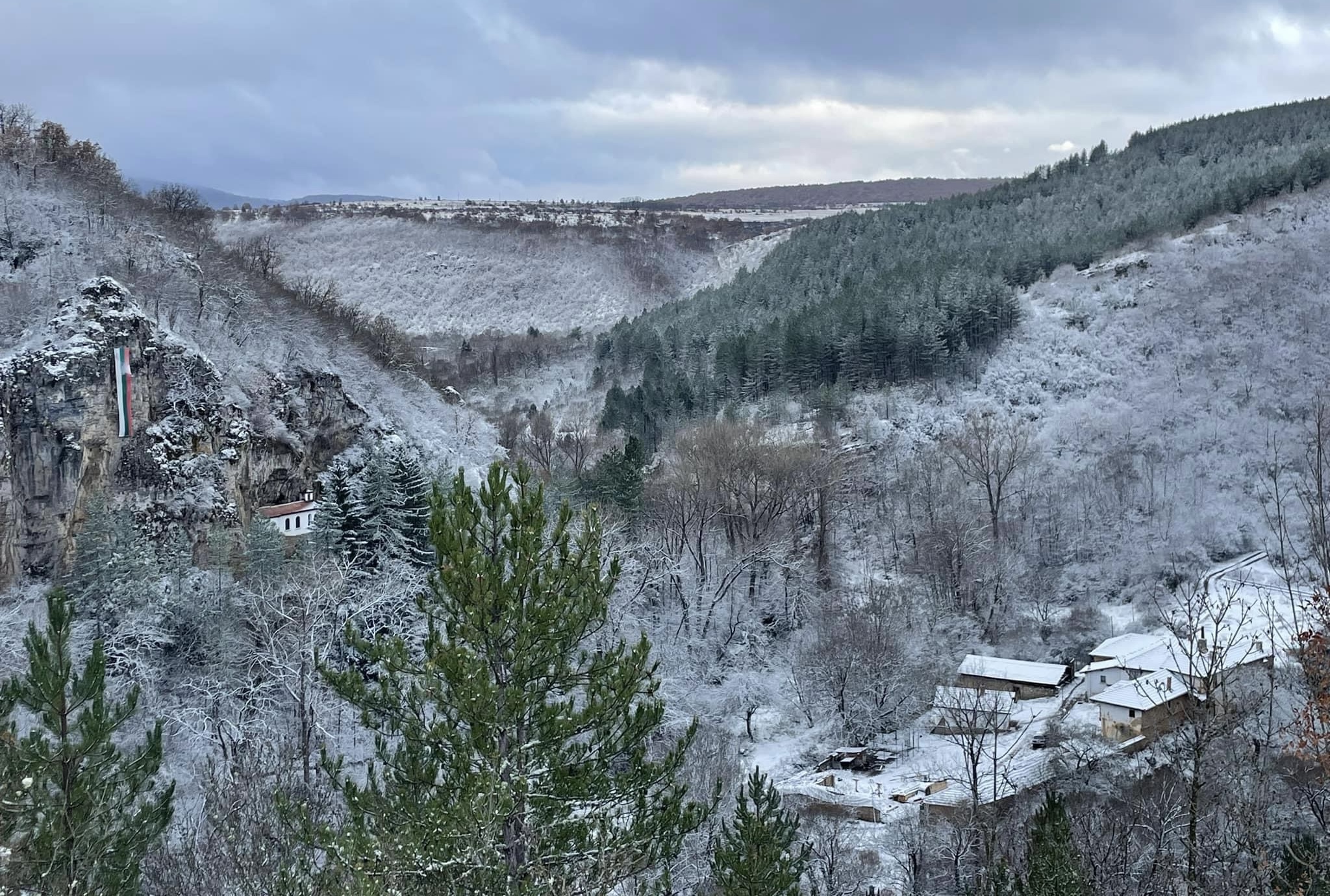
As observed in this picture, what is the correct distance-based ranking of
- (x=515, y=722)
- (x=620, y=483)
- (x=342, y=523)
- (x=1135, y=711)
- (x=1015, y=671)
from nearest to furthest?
1. (x=515, y=722)
2. (x=1135, y=711)
3. (x=342, y=523)
4. (x=1015, y=671)
5. (x=620, y=483)

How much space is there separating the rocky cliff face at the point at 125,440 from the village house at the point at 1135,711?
88.7 feet

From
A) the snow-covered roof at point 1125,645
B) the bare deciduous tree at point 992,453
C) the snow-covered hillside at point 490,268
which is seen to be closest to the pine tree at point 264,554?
the snow-covered roof at point 1125,645

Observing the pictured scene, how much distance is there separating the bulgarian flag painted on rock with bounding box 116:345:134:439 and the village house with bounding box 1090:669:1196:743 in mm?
30457

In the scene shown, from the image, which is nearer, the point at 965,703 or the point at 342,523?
the point at 965,703

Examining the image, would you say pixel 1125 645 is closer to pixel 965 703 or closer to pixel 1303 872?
pixel 965 703

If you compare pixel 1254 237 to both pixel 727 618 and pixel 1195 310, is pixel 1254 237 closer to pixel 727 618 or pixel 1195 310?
pixel 1195 310

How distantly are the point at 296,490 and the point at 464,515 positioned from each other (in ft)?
87.4

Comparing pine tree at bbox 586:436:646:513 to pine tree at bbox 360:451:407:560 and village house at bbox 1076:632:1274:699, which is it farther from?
village house at bbox 1076:632:1274:699

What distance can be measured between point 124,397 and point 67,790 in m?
23.7

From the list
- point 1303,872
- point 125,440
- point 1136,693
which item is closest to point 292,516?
point 125,440

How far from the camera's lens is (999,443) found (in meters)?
45.4

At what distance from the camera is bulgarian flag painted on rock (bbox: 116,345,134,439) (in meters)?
30.1

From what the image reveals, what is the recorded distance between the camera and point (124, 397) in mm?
30141

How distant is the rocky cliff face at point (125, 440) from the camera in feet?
93.6
